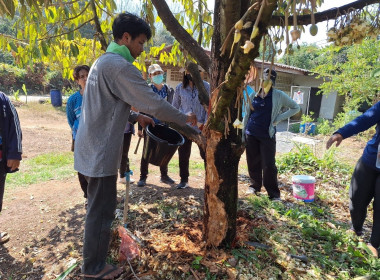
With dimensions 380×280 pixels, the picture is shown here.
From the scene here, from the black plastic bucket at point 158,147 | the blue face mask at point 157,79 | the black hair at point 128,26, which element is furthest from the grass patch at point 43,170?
the black hair at point 128,26

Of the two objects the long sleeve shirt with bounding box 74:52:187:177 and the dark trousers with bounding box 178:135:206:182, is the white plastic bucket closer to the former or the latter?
the dark trousers with bounding box 178:135:206:182

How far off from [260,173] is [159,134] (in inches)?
64.8

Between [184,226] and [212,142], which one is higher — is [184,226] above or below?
below

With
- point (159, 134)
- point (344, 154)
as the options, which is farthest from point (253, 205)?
point (344, 154)

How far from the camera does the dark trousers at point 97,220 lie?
6.59 feet

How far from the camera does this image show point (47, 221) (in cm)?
318

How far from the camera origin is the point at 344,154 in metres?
7.28

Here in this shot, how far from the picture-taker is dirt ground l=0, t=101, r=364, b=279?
2.45m

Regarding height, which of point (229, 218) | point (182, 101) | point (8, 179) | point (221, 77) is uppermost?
point (221, 77)

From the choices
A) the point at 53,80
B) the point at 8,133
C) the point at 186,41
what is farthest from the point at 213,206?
the point at 53,80

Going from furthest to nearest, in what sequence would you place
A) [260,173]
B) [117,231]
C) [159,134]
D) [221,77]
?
[260,173]
[159,134]
[117,231]
[221,77]

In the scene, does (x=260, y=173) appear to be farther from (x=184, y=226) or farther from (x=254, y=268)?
(x=254, y=268)

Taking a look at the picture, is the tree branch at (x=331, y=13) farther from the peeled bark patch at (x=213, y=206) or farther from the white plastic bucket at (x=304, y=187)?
the white plastic bucket at (x=304, y=187)

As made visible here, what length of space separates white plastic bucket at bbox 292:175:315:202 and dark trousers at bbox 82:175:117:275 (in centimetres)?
250
